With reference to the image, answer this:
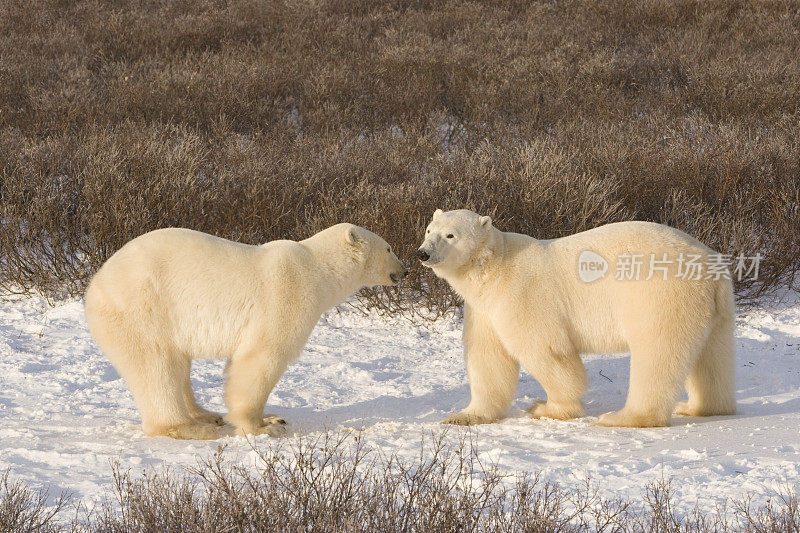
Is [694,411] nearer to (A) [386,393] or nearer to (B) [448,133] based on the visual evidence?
(A) [386,393]

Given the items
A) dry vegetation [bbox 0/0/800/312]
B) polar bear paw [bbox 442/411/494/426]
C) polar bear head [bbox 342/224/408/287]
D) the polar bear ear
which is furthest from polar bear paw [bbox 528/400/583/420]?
dry vegetation [bbox 0/0/800/312]

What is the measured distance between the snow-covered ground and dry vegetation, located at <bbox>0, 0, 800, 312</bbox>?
0.46 m

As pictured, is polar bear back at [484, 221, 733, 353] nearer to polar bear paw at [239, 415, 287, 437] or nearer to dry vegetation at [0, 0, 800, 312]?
polar bear paw at [239, 415, 287, 437]

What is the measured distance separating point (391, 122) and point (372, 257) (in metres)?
5.84

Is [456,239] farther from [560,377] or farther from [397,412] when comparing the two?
[397,412]

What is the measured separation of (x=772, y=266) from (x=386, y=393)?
3210mm

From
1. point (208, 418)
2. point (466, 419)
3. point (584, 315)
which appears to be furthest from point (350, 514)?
point (584, 315)

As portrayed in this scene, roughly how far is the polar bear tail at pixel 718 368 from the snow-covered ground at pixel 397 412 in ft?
0.46

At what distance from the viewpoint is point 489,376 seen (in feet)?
13.5

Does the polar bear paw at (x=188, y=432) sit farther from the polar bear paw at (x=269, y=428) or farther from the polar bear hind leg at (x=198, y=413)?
the polar bear hind leg at (x=198, y=413)

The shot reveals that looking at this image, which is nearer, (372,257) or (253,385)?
(253,385)

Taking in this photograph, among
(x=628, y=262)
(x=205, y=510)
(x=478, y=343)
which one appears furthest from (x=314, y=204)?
(x=205, y=510)
